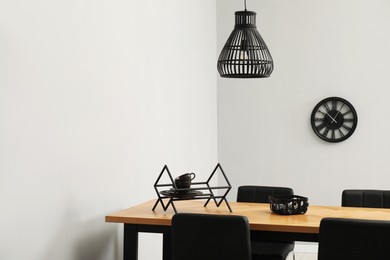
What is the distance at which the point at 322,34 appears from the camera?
6023mm

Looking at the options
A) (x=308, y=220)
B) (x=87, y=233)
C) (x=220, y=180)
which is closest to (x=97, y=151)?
(x=87, y=233)

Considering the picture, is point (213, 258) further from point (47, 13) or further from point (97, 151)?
point (47, 13)

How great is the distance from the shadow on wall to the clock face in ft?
9.11

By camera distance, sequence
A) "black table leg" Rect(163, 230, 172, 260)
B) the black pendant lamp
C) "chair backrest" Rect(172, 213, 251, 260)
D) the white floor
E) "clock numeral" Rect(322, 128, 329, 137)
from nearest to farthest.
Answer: "chair backrest" Rect(172, 213, 251, 260)
the black pendant lamp
"black table leg" Rect(163, 230, 172, 260)
the white floor
"clock numeral" Rect(322, 128, 329, 137)

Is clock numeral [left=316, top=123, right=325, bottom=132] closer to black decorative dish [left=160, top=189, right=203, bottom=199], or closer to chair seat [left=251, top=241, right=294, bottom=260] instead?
chair seat [left=251, top=241, right=294, bottom=260]

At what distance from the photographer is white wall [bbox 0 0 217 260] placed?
2.90 meters

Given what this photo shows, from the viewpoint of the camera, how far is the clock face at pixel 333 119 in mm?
5910

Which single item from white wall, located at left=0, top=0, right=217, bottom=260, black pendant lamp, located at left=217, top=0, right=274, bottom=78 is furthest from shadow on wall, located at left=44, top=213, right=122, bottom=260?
black pendant lamp, located at left=217, top=0, right=274, bottom=78

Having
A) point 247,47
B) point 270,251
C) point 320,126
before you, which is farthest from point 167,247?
point 320,126

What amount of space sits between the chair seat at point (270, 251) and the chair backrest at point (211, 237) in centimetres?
111

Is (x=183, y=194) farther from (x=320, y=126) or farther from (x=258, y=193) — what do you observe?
(x=320, y=126)

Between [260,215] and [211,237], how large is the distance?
0.51 m

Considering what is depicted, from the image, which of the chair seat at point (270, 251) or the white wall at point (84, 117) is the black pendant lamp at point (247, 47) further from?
the chair seat at point (270, 251)

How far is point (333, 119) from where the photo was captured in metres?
5.95
